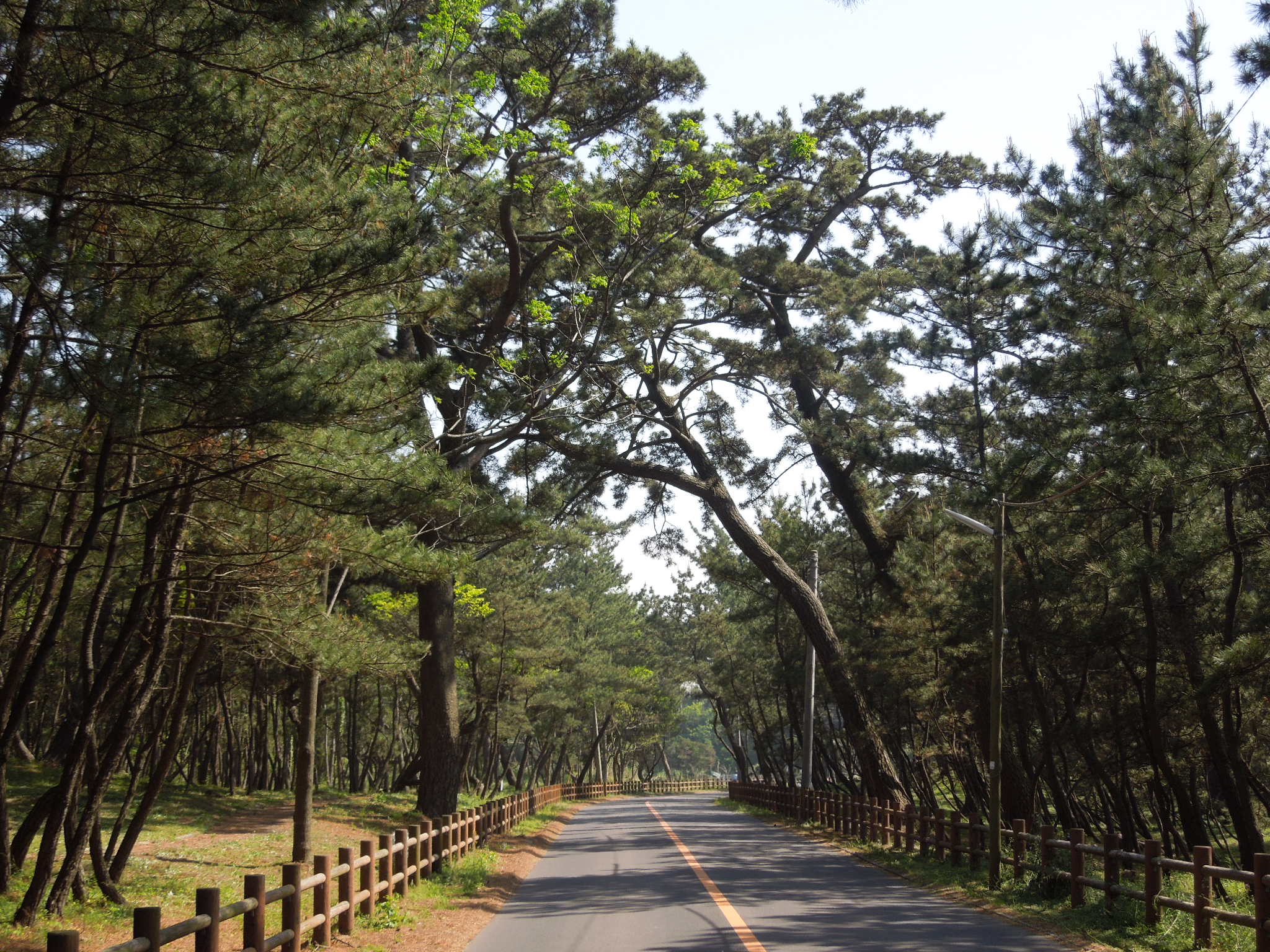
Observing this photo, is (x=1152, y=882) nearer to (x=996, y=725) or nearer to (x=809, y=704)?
(x=996, y=725)

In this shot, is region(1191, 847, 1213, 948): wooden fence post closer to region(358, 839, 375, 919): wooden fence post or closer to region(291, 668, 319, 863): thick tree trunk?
region(358, 839, 375, 919): wooden fence post

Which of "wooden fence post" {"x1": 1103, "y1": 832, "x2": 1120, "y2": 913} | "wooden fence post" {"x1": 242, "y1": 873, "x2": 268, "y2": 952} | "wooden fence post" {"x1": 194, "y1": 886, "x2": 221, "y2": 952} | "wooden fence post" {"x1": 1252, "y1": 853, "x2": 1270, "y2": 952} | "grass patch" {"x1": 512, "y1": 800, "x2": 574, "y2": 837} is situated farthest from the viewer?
"grass patch" {"x1": 512, "y1": 800, "x2": 574, "y2": 837}

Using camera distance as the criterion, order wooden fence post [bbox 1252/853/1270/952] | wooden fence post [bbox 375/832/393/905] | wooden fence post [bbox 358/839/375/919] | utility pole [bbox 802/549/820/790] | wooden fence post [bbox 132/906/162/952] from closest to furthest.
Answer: wooden fence post [bbox 132/906/162/952] → wooden fence post [bbox 1252/853/1270/952] → wooden fence post [bbox 358/839/375/919] → wooden fence post [bbox 375/832/393/905] → utility pole [bbox 802/549/820/790]

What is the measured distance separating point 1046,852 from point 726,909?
4.78 metres

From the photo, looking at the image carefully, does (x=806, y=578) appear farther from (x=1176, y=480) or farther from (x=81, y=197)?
(x=81, y=197)

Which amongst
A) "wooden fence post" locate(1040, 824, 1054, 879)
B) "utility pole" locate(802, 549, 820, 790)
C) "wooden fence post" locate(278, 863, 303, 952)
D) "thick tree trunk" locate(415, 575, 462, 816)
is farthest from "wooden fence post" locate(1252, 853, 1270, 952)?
"utility pole" locate(802, 549, 820, 790)

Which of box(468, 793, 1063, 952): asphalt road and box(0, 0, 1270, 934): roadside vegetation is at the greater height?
box(0, 0, 1270, 934): roadside vegetation

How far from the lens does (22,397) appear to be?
8961 millimetres

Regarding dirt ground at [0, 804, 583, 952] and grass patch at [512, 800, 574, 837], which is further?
grass patch at [512, 800, 574, 837]

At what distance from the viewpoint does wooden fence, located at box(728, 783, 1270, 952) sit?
Result: 9.98 meters

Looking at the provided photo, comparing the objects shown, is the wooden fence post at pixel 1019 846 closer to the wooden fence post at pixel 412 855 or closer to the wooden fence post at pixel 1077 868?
the wooden fence post at pixel 1077 868

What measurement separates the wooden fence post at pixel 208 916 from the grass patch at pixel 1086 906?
8.41m

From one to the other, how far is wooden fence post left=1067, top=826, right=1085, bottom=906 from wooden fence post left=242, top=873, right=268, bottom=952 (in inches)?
373

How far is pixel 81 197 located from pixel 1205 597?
1700cm
